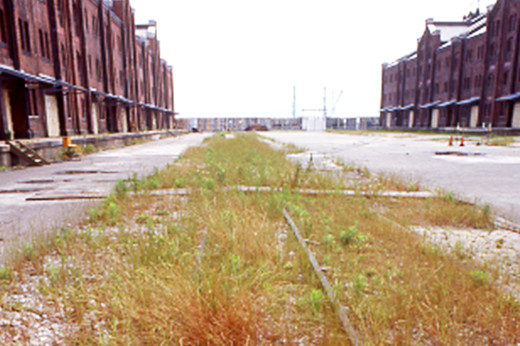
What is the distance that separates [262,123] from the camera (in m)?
75.2

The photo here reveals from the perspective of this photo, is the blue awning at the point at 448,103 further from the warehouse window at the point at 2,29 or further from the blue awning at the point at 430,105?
the warehouse window at the point at 2,29

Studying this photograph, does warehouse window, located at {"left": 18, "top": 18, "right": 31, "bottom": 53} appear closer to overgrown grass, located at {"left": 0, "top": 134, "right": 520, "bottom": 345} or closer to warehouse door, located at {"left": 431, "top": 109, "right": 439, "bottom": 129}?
overgrown grass, located at {"left": 0, "top": 134, "right": 520, "bottom": 345}

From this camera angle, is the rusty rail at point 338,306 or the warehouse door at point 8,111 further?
the warehouse door at point 8,111

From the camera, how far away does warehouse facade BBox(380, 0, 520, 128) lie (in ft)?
103

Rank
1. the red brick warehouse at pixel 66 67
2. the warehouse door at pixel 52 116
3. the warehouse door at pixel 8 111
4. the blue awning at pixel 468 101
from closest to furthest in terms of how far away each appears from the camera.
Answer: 1. the red brick warehouse at pixel 66 67
2. the warehouse door at pixel 8 111
3. the warehouse door at pixel 52 116
4. the blue awning at pixel 468 101

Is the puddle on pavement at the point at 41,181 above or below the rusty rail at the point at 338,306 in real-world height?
below

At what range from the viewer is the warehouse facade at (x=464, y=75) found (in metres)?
31.5

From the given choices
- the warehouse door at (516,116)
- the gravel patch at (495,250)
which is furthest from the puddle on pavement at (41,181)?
the warehouse door at (516,116)

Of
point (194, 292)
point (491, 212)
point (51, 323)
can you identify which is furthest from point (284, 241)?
point (491, 212)

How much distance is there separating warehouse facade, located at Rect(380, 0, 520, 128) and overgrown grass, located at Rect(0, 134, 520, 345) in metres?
32.8

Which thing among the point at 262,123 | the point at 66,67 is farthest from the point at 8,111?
the point at 262,123

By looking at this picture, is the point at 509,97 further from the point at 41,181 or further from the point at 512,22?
the point at 41,181

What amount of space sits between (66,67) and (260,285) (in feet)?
77.5

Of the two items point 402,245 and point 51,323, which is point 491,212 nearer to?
point 402,245
